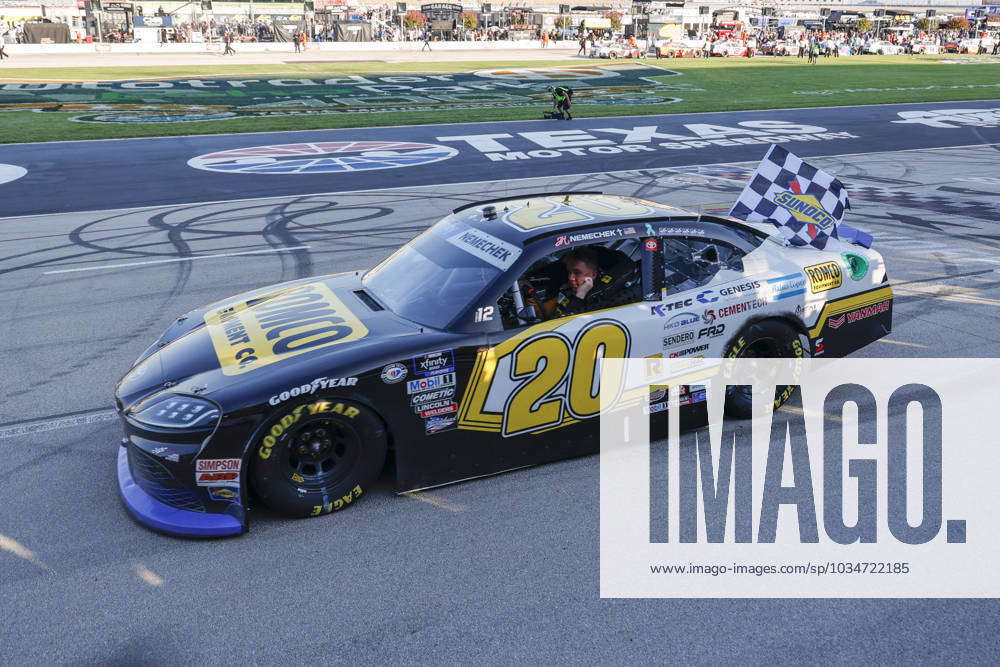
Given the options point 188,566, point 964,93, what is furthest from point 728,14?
point 188,566

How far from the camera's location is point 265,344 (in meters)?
4.57

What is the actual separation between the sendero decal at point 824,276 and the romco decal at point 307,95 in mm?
21463

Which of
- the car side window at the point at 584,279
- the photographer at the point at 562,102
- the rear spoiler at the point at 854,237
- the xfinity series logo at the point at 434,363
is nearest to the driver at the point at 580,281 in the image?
the car side window at the point at 584,279

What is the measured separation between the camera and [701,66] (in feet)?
137

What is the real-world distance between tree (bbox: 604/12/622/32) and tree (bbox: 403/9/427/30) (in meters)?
16.5

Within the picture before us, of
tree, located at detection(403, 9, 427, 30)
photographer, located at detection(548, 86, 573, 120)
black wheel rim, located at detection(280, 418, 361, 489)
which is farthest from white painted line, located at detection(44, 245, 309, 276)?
tree, located at detection(403, 9, 427, 30)

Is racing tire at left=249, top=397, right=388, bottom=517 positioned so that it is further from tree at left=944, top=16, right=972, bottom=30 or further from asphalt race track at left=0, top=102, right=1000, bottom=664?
tree at left=944, top=16, right=972, bottom=30

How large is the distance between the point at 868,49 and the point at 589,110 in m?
39.0

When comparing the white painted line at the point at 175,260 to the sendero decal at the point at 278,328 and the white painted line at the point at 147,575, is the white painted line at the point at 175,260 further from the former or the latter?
the white painted line at the point at 147,575

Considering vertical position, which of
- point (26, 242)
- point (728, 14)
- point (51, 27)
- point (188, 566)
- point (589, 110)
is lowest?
point (188, 566)

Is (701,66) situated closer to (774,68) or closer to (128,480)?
(774,68)

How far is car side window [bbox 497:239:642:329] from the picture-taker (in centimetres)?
Result: 493

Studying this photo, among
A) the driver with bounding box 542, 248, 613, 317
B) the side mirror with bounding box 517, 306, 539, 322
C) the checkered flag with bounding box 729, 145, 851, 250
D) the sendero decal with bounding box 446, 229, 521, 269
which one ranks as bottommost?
the side mirror with bounding box 517, 306, 539, 322

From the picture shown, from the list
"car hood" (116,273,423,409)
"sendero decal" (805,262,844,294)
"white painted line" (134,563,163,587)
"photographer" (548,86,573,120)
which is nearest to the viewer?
"white painted line" (134,563,163,587)
